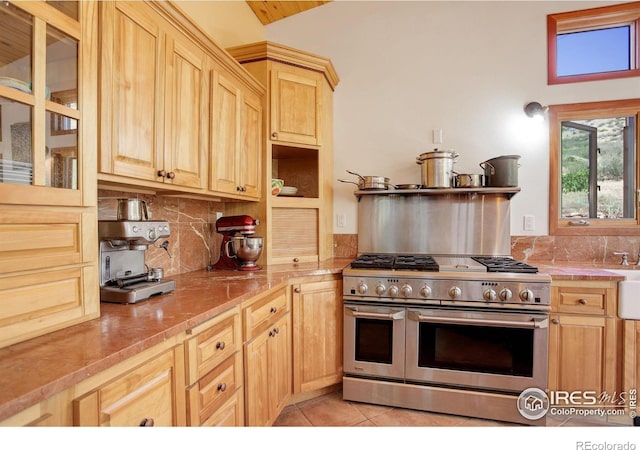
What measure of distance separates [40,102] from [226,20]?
1.93 m

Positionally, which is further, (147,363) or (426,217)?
(426,217)

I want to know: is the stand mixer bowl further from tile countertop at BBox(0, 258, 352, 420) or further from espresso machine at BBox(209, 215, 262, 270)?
tile countertop at BBox(0, 258, 352, 420)

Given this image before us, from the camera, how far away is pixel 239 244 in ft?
6.58

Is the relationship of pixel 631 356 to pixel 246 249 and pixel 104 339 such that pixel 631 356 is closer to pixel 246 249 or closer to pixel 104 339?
pixel 246 249

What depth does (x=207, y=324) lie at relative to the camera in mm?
1150

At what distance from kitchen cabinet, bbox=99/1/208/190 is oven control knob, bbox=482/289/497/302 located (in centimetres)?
174

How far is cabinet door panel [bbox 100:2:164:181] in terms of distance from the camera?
115 centimetres

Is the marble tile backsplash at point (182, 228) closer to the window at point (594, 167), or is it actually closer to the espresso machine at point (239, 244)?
the espresso machine at point (239, 244)

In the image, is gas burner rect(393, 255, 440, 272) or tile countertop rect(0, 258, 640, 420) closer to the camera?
tile countertop rect(0, 258, 640, 420)

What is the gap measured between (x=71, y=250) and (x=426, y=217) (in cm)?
231

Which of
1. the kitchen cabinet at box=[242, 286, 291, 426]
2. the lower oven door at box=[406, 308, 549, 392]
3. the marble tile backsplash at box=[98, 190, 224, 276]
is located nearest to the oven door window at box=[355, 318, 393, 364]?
the lower oven door at box=[406, 308, 549, 392]

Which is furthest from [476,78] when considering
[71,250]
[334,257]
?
[71,250]

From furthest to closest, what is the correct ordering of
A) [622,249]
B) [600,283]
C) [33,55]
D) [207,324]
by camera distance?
[622,249] → [600,283] → [207,324] → [33,55]

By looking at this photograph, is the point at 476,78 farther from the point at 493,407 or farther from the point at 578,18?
the point at 493,407
